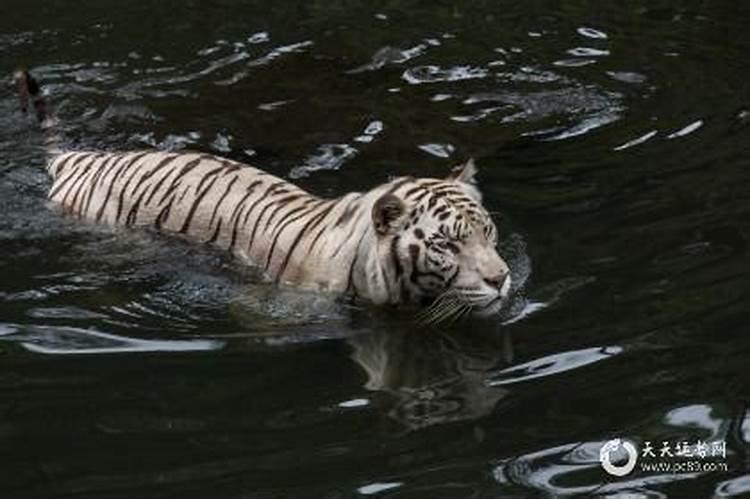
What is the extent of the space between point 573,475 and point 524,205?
2.29m

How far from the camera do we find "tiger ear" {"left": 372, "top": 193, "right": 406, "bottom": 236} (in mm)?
4309

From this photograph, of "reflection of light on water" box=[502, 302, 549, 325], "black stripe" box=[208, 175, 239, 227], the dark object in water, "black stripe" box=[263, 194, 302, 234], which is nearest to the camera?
"reflection of light on water" box=[502, 302, 549, 325]

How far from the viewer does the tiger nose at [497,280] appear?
4125 millimetres

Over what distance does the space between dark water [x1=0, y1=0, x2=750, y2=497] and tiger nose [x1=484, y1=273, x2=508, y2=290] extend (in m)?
0.15

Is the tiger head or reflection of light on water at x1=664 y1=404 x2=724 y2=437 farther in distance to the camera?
the tiger head

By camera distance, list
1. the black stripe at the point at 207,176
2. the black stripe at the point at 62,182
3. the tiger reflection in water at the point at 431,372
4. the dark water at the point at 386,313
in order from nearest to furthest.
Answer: the dark water at the point at 386,313, the tiger reflection in water at the point at 431,372, the black stripe at the point at 207,176, the black stripe at the point at 62,182

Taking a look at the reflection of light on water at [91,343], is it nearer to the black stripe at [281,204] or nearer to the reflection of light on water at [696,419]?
the black stripe at [281,204]

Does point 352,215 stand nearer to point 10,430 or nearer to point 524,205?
point 524,205

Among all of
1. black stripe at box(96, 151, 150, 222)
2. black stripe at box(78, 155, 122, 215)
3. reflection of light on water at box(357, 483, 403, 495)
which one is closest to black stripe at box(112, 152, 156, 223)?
black stripe at box(96, 151, 150, 222)

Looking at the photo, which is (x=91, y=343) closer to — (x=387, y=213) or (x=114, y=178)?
(x=387, y=213)

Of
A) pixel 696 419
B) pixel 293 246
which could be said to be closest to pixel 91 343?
pixel 293 246

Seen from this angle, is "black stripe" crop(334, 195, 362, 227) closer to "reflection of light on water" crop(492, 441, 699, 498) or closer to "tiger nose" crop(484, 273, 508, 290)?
"tiger nose" crop(484, 273, 508, 290)

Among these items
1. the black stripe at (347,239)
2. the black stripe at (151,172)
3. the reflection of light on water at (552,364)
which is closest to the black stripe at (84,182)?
the black stripe at (151,172)

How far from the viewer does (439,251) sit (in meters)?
4.28
